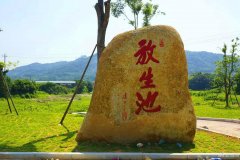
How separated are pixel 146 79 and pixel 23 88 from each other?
40807mm

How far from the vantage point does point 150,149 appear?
8938 millimetres

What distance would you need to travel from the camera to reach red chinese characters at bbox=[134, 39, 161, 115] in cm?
942

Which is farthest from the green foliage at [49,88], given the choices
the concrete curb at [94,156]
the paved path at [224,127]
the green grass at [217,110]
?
the concrete curb at [94,156]

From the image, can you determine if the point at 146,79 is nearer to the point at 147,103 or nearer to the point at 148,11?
the point at 147,103

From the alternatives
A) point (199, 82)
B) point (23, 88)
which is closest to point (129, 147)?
point (23, 88)

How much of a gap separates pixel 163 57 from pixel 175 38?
0.70 metres

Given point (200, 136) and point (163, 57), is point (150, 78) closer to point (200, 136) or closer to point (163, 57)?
point (163, 57)

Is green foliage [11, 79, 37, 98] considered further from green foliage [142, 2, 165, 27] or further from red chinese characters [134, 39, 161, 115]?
Result: red chinese characters [134, 39, 161, 115]

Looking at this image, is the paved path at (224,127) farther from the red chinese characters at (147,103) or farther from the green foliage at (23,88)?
the green foliage at (23,88)

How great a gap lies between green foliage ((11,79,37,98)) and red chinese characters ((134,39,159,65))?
3908 centimetres

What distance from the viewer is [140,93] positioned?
945 cm

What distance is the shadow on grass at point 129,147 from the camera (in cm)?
880

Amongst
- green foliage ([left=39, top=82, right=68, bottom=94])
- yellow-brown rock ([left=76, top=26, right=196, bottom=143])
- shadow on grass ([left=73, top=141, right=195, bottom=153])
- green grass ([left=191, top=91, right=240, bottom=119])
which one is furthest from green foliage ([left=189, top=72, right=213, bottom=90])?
shadow on grass ([left=73, top=141, right=195, bottom=153])

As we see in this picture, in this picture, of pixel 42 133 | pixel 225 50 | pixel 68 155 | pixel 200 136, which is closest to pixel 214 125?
pixel 200 136
